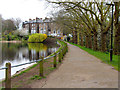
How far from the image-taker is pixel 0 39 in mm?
73750

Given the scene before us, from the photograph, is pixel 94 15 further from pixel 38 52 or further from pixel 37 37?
pixel 37 37

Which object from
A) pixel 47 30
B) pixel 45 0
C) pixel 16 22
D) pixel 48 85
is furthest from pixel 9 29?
pixel 48 85

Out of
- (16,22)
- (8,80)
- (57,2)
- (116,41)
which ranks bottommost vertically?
(8,80)

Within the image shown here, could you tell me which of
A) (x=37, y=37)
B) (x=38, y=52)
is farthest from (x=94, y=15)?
(x=37, y=37)

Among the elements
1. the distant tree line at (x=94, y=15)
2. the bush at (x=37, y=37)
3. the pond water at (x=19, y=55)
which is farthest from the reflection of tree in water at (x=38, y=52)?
the bush at (x=37, y=37)

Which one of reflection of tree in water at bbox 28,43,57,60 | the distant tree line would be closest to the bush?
reflection of tree in water at bbox 28,43,57,60

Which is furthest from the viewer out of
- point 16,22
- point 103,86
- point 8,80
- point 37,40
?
point 16,22

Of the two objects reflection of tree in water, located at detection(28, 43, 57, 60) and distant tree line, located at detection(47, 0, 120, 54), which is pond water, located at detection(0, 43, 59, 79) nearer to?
reflection of tree in water, located at detection(28, 43, 57, 60)

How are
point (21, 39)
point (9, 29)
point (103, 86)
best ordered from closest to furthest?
point (103, 86) → point (21, 39) → point (9, 29)

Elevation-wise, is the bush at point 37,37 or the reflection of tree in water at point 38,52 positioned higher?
the bush at point 37,37

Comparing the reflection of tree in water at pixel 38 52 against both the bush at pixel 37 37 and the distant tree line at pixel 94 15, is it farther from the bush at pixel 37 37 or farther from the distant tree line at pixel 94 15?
the bush at pixel 37 37

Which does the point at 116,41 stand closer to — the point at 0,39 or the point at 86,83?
the point at 86,83

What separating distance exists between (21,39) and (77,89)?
3101 inches

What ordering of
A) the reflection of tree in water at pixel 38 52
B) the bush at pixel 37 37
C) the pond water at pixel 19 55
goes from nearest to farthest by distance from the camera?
the pond water at pixel 19 55
the reflection of tree in water at pixel 38 52
the bush at pixel 37 37
